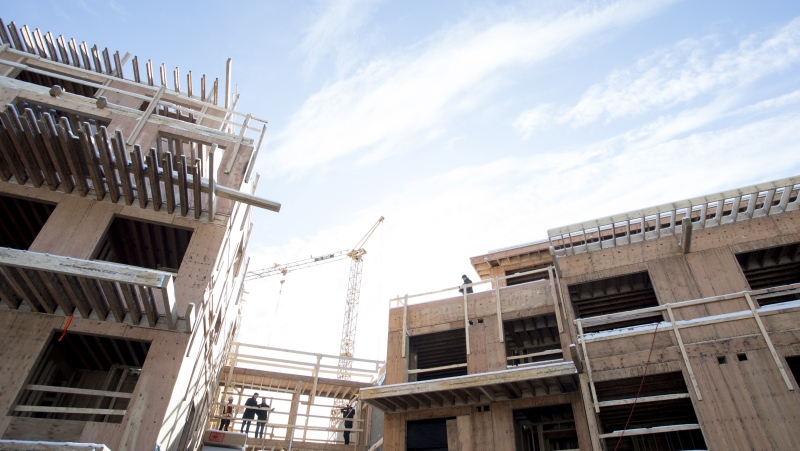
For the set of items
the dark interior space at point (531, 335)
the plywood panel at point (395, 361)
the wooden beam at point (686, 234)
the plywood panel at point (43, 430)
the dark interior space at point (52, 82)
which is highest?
the dark interior space at point (52, 82)

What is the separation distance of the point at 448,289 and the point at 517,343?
3802 millimetres

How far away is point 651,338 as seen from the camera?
1446 centimetres

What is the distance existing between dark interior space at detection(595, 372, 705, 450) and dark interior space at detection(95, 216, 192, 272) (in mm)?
14730

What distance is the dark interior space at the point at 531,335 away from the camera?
19.0 m

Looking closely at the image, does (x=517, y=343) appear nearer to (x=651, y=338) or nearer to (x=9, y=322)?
(x=651, y=338)

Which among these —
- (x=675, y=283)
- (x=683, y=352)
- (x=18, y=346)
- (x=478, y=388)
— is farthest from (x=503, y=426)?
(x=18, y=346)

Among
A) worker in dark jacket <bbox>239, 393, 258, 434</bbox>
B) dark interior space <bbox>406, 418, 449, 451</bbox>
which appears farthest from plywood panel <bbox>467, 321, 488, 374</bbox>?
worker in dark jacket <bbox>239, 393, 258, 434</bbox>

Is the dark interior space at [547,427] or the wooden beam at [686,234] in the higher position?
the wooden beam at [686,234]

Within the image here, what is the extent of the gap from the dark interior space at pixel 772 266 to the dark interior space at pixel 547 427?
7845mm

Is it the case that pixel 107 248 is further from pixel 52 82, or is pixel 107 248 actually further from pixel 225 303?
pixel 52 82

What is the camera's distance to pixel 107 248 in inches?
611

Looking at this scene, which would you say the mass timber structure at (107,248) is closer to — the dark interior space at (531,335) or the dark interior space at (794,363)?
the dark interior space at (531,335)

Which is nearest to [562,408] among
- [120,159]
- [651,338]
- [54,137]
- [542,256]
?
[651,338]

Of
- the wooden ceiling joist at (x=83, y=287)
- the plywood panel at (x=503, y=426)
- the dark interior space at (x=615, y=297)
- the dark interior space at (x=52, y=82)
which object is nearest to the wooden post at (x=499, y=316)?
the plywood panel at (x=503, y=426)
